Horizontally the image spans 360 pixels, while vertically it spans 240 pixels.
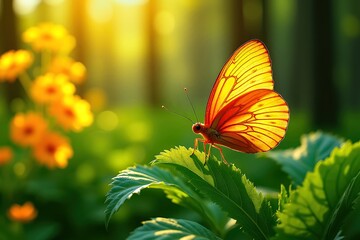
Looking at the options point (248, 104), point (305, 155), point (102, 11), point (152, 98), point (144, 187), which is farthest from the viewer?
point (102, 11)

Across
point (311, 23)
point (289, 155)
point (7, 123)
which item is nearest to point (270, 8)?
point (311, 23)

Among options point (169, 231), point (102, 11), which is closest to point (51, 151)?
point (169, 231)

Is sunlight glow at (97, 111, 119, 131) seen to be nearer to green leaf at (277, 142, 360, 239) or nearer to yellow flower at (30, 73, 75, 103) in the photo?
yellow flower at (30, 73, 75, 103)

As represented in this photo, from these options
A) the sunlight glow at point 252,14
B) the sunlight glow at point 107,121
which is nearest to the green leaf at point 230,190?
the sunlight glow at point 107,121

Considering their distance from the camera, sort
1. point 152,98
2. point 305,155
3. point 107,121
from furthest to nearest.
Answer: point 152,98 < point 107,121 < point 305,155

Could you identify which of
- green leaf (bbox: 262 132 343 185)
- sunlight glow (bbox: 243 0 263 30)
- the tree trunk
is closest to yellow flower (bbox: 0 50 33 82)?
green leaf (bbox: 262 132 343 185)

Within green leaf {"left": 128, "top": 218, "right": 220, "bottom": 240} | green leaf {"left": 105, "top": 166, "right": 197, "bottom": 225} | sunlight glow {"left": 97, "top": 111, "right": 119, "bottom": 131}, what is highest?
green leaf {"left": 105, "top": 166, "right": 197, "bottom": 225}

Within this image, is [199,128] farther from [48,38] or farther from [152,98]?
[152,98]
